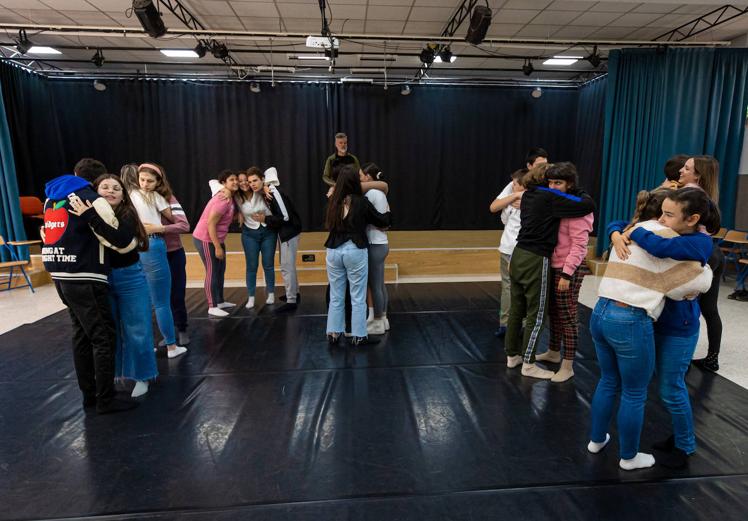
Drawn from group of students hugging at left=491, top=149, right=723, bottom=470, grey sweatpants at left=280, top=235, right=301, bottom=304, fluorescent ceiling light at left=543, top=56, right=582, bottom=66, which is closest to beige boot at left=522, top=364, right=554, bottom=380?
group of students hugging at left=491, top=149, right=723, bottom=470

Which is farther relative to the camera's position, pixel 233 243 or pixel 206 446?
pixel 233 243

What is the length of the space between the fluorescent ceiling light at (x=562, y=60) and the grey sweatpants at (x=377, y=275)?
516 centimetres

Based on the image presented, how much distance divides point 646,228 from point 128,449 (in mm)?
2428

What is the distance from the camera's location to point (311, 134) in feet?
25.6

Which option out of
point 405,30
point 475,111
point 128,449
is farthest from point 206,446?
point 475,111

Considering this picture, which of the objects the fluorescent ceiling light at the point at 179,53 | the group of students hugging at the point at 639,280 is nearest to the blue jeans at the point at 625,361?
the group of students hugging at the point at 639,280

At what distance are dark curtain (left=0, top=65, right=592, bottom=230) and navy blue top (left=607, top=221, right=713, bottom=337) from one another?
6.63 meters

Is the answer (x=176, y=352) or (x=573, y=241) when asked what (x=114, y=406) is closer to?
(x=176, y=352)

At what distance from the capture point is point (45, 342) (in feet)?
10.9

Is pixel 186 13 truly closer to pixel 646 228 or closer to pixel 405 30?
pixel 405 30

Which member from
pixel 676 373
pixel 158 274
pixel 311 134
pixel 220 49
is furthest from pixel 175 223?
pixel 311 134

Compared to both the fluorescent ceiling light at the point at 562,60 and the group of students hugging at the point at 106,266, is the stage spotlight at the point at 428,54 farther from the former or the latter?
the group of students hugging at the point at 106,266

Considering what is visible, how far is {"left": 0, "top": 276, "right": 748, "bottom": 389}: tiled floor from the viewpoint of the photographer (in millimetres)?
2869

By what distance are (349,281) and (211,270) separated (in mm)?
1546
